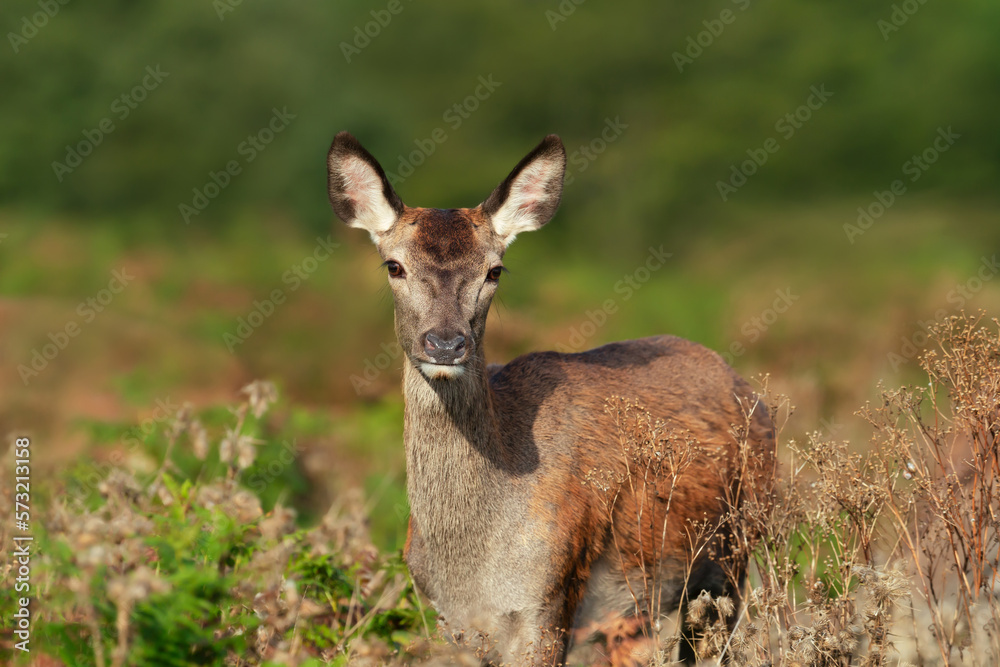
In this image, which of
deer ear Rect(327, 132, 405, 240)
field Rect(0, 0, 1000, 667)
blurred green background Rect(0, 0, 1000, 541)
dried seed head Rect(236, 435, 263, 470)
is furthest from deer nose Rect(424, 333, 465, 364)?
blurred green background Rect(0, 0, 1000, 541)

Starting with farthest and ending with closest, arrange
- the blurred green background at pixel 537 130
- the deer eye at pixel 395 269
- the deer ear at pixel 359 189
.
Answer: the blurred green background at pixel 537 130, the deer ear at pixel 359 189, the deer eye at pixel 395 269

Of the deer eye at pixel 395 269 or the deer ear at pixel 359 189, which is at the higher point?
the deer ear at pixel 359 189

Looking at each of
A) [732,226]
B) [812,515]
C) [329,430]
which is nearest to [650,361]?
[812,515]

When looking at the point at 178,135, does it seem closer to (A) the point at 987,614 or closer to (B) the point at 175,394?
(B) the point at 175,394

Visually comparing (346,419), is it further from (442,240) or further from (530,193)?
(442,240)

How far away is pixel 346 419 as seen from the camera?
11.7 metres

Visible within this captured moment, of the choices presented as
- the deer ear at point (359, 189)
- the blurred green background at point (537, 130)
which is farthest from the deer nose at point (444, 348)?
the blurred green background at point (537, 130)

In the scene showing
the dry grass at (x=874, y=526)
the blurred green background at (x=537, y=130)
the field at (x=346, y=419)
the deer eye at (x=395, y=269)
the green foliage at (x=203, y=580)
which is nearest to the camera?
the green foliage at (x=203, y=580)

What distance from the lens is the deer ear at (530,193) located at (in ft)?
17.3

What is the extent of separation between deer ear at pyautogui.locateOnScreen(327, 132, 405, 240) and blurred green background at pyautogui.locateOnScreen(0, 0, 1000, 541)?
13.2m

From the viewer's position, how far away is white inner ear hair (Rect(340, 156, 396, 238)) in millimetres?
5238

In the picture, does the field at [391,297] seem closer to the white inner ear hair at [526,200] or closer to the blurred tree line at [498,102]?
the blurred tree line at [498,102]

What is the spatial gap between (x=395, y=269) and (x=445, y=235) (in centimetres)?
30

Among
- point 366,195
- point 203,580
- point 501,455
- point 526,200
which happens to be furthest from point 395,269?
point 203,580
